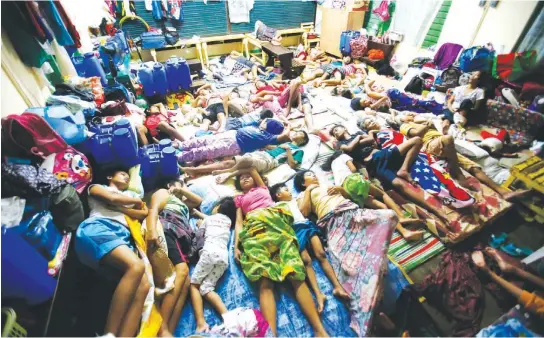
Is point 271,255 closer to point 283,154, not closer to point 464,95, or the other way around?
point 283,154

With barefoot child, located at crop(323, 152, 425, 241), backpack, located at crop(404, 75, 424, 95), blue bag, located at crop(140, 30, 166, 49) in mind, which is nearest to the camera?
barefoot child, located at crop(323, 152, 425, 241)

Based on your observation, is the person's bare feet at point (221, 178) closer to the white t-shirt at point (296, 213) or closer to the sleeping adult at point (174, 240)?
the sleeping adult at point (174, 240)

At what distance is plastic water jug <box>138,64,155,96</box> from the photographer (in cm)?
493

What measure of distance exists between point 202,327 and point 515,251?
3.03 m

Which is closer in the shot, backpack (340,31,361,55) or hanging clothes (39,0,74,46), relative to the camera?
hanging clothes (39,0,74,46)

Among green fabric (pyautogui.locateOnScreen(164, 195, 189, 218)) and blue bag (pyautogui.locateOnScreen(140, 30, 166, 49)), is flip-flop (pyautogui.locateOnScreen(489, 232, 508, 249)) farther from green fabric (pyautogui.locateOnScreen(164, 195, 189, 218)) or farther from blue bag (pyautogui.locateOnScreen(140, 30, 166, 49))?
blue bag (pyautogui.locateOnScreen(140, 30, 166, 49))

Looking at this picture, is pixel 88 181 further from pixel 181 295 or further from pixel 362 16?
pixel 362 16

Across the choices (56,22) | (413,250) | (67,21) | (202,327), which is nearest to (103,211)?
(202,327)

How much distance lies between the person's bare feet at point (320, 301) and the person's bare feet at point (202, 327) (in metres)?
0.93

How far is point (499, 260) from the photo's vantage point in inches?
89.4

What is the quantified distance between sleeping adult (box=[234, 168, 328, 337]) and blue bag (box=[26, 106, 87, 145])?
1.79 m

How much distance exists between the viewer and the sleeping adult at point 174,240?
2057 mm

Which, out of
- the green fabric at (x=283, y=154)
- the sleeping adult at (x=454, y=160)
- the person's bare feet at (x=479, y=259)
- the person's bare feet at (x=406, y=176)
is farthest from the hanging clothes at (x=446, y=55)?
the person's bare feet at (x=479, y=259)

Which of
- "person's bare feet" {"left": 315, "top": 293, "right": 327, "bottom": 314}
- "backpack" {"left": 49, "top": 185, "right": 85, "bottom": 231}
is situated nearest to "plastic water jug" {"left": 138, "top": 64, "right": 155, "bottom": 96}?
"backpack" {"left": 49, "top": 185, "right": 85, "bottom": 231}
